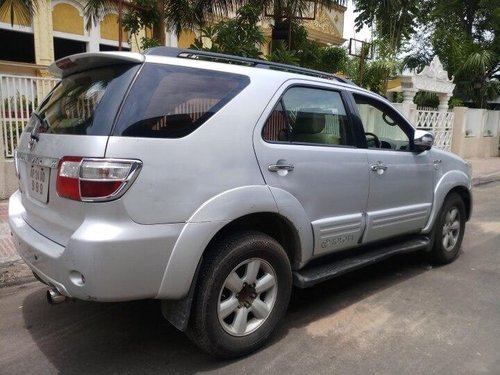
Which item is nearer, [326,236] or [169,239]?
[169,239]

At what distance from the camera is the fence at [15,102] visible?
7.27m

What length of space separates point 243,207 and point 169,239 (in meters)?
0.53

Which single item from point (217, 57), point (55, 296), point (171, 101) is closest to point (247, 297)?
point (55, 296)

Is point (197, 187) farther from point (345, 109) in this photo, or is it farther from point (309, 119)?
point (345, 109)

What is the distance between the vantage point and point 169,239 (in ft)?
8.79

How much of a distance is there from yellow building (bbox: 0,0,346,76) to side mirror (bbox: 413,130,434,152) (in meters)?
9.17

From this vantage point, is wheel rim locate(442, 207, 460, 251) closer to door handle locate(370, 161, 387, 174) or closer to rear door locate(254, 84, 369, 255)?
door handle locate(370, 161, 387, 174)

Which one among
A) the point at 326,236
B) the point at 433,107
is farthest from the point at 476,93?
the point at 326,236

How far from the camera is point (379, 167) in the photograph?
13.2ft

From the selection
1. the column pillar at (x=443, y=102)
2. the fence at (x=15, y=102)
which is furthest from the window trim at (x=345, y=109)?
the column pillar at (x=443, y=102)

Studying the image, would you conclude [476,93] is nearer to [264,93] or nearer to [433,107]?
[433,107]

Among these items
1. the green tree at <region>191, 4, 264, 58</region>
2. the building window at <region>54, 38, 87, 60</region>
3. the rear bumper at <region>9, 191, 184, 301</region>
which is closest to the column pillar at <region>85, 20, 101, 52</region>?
the building window at <region>54, 38, 87, 60</region>

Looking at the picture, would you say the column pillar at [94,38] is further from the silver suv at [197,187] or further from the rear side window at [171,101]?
the rear side window at [171,101]

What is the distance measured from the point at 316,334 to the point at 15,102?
6036 mm
